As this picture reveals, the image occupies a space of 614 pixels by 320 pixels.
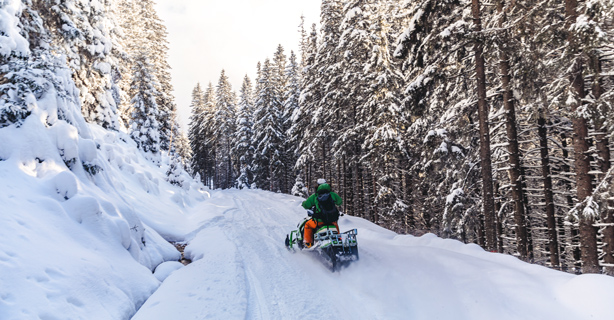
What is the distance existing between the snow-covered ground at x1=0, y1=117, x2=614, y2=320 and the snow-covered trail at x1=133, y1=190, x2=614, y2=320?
22mm

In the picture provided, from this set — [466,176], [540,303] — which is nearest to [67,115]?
[540,303]

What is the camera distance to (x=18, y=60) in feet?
23.9

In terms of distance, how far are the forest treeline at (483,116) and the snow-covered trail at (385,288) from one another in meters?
4.28

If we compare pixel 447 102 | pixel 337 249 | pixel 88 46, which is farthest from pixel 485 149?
pixel 88 46

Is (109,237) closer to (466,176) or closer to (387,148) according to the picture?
(466,176)

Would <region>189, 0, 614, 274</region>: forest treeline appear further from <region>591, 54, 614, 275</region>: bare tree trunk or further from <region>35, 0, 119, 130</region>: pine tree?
<region>35, 0, 119, 130</region>: pine tree

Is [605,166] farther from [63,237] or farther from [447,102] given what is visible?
[63,237]

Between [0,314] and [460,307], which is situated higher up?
[0,314]

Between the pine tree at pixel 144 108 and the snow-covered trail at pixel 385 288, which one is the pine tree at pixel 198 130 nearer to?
the pine tree at pixel 144 108

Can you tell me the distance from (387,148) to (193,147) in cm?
5593

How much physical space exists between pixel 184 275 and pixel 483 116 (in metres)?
10.4

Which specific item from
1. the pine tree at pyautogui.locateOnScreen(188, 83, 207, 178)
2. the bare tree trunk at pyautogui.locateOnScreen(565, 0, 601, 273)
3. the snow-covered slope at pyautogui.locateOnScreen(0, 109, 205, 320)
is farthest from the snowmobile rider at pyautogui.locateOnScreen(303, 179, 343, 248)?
the pine tree at pyautogui.locateOnScreen(188, 83, 207, 178)

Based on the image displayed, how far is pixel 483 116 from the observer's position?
34.2 feet

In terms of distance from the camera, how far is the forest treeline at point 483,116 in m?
8.45
